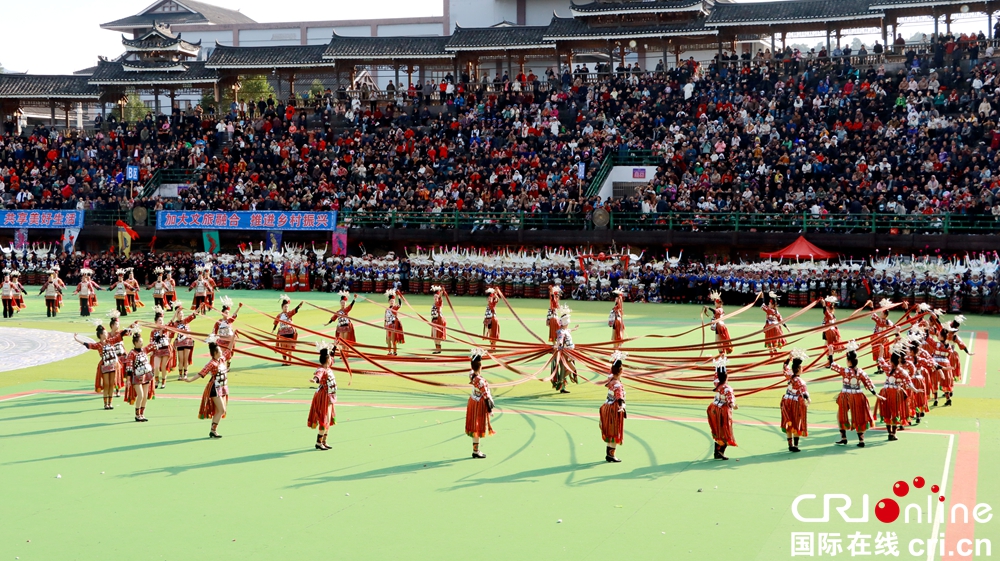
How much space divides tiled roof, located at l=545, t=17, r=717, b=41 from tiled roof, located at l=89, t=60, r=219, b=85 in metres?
18.8

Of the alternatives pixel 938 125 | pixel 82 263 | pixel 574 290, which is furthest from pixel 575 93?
pixel 82 263

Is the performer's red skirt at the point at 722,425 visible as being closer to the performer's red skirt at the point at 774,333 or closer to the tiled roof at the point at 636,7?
the performer's red skirt at the point at 774,333

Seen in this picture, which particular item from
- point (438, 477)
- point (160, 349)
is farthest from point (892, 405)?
point (160, 349)

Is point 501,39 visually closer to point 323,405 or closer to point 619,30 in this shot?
point 619,30

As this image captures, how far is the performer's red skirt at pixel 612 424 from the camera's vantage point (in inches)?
517

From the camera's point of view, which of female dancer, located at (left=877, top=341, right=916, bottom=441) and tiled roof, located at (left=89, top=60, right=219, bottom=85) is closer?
female dancer, located at (left=877, top=341, right=916, bottom=441)

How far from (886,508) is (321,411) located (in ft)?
24.2

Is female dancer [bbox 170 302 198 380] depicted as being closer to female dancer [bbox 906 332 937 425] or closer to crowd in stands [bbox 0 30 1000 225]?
female dancer [bbox 906 332 937 425]

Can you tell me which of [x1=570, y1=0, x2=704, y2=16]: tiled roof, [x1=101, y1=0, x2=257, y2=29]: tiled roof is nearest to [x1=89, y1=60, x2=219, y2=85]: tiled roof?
[x1=570, y1=0, x2=704, y2=16]: tiled roof

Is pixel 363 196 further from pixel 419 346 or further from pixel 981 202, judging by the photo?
pixel 981 202

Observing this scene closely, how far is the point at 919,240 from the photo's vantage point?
33000 millimetres

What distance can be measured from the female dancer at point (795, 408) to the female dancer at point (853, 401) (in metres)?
0.80

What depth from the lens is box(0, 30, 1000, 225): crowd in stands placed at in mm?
35656

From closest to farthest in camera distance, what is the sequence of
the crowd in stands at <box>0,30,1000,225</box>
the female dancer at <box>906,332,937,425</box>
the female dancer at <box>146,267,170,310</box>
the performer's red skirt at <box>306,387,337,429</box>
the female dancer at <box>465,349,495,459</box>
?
the female dancer at <box>465,349,495,459</box> < the performer's red skirt at <box>306,387,337,429</box> < the female dancer at <box>906,332,937,425</box> < the female dancer at <box>146,267,170,310</box> < the crowd in stands at <box>0,30,1000,225</box>
